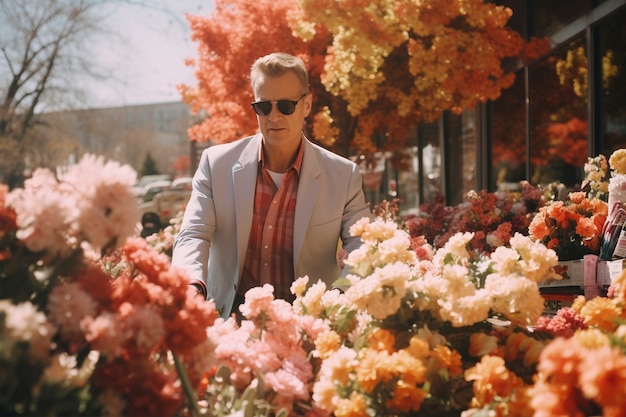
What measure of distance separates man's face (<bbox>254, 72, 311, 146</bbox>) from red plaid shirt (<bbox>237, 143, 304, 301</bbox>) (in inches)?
8.3

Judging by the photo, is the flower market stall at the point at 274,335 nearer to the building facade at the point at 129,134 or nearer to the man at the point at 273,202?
the man at the point at 273,202

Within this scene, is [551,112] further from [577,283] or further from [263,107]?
[263,107]

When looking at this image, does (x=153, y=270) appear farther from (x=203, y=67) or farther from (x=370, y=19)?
(x=203, y=67)

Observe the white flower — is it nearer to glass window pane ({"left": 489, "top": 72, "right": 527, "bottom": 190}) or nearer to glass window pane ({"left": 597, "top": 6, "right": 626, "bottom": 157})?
glass window pane ({"left": 597, "top": 6, "right": 626, "bottom": 157})

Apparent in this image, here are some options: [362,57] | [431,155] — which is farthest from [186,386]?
[431,155]

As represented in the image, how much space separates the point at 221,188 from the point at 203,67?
5.45 meters

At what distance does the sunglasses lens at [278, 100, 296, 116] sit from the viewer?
3.13 meters

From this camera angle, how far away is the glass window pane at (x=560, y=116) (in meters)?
6.53

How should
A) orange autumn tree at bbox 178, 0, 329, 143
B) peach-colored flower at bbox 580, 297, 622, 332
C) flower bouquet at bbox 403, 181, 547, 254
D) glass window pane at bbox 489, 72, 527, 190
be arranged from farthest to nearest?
glass window pane at bbox 489, 72, 527, 190 < orange autumn tree at bbox 178, 0, 329, 143 < flower bouquet at bbox 403, 181, 547, 254 < peach-colored flower at bbox 580, 297, 622, 332

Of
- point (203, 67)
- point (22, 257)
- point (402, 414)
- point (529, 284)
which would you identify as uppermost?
point (203, 67)

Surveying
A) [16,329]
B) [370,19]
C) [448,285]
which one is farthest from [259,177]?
[370,19]

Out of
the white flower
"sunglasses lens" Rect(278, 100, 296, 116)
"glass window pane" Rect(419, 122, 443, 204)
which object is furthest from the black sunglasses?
"glass window pane" Rect(419, 122, 443, 204)

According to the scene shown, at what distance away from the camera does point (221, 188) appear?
3299 mm

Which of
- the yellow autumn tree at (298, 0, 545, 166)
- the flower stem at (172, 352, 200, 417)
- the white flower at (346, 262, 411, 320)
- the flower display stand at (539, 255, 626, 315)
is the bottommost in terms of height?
the flower display stand at (539, 255, 626, 315)
